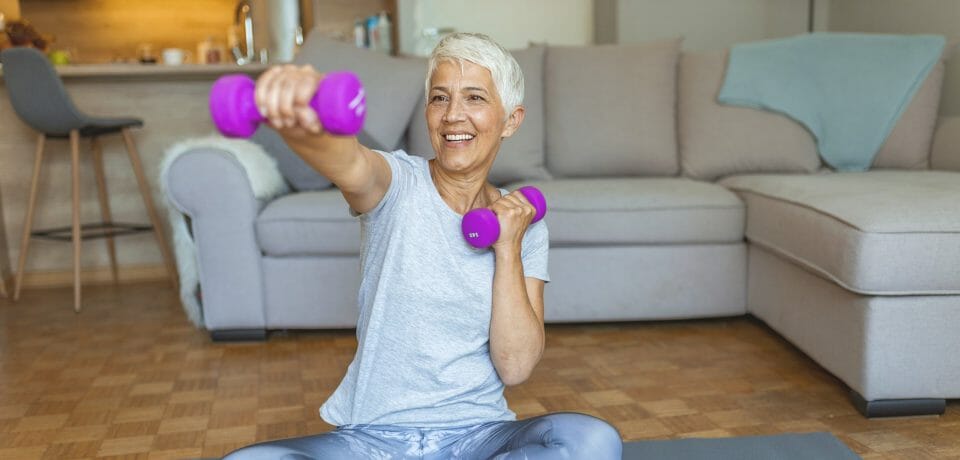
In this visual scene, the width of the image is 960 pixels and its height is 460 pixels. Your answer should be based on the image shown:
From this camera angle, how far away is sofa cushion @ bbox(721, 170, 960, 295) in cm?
179

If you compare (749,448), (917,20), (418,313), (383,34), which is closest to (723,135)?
(917,20)

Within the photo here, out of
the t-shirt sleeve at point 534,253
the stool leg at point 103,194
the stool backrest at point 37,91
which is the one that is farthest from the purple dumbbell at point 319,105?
the stool leg at point 103,194

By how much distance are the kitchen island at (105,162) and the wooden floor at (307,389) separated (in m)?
0.88

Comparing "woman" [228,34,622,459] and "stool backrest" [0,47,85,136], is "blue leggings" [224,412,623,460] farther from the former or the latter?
"stool backrest" [0,47,85,136]

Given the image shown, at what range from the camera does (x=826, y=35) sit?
3066 mm

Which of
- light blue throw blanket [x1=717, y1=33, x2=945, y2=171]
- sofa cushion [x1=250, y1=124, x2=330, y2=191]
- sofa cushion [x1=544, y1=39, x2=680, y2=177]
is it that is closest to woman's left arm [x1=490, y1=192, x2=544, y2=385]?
sofa cushion [x1=250, y1=124, x2=330, y2=191]

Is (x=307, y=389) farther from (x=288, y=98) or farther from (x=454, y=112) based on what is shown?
(x=288, y=98)

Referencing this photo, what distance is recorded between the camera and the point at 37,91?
10.1ft

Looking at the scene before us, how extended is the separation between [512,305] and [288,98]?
0.52 metres

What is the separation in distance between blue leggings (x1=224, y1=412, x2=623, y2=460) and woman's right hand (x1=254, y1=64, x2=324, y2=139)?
44 centimetres

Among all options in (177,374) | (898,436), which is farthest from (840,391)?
(177,374)

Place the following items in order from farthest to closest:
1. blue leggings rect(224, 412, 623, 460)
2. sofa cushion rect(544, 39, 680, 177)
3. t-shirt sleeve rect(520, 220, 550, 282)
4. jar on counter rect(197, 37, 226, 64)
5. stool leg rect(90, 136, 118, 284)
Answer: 1. jar on counter rect(197, 37, 226, 64)
2. stool leg rect(90, 136, 118, 284)
3. sofa cushion rect(544, 39, 680, 177)
4. t-shirt sleeve rect(520, 220, 550, 282)
5. blue leggings rect(224, 412, 623, 460)

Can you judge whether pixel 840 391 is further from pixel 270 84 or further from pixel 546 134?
pixel 270 84

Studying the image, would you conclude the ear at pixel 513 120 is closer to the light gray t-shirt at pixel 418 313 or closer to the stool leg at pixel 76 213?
the light gray t-shirt at pixel 418 313
